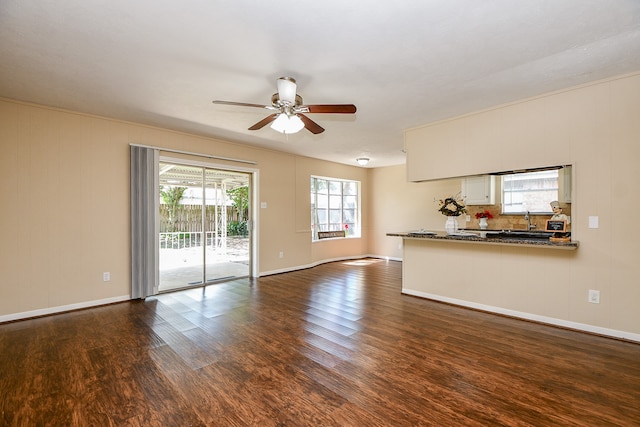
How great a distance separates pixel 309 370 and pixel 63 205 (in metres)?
3.87

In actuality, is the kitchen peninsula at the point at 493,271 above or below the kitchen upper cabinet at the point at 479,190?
below

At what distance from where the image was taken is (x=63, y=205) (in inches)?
148

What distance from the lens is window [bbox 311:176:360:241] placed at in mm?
7391

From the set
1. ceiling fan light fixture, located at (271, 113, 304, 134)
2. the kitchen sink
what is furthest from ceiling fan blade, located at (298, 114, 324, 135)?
the kitchen sink

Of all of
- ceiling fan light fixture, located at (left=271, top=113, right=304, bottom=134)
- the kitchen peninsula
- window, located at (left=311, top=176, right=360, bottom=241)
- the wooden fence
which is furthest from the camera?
window, located at (left=311, top=176, right=360, bottom=241)

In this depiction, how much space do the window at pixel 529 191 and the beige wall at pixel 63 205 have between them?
502 cm

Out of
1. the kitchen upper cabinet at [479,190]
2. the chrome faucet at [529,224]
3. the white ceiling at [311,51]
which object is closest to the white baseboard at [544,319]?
the chrome faucet at [529,224]

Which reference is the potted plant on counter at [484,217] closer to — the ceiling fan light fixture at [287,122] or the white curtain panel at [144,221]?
the ceiling fan light fixture at [287,122]

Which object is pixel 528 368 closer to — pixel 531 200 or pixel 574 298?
pixel 574 298

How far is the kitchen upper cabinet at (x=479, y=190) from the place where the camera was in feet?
13.6

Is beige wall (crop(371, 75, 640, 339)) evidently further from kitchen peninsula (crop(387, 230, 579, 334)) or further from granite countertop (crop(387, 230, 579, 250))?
granite countertop (crop(387, 230, 579, 250))

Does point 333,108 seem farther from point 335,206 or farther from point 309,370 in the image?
point 335,206

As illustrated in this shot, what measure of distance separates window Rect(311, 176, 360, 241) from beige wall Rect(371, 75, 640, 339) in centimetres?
350

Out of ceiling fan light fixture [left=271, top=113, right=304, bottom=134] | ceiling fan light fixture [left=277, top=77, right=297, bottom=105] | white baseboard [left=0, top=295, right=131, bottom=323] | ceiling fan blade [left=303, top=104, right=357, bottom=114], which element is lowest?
white baseboard [left=0, top=295, right=131, bottom=323]
